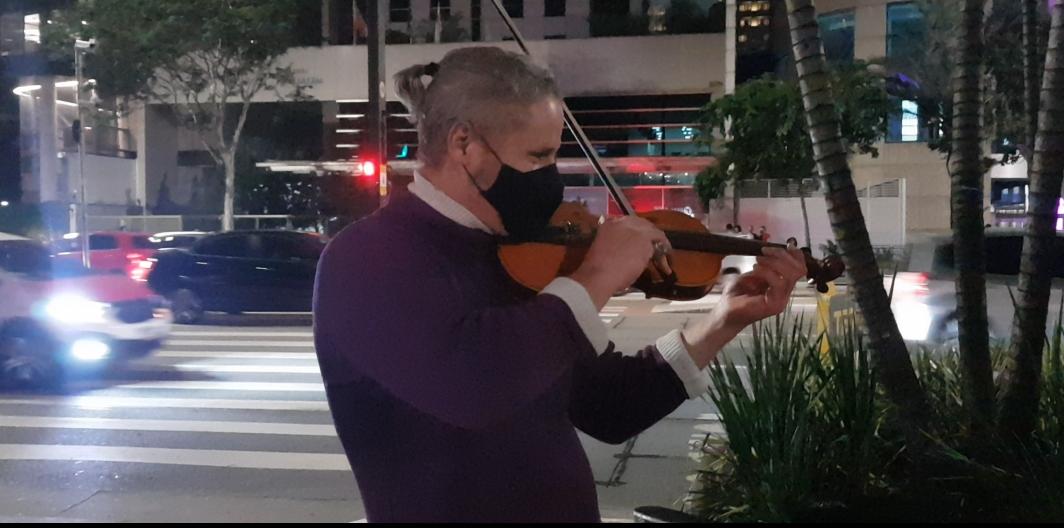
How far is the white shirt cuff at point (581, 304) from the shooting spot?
5.03 ft

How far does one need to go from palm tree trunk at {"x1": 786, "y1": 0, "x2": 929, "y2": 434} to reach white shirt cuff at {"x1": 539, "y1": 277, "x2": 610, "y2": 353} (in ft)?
9.03

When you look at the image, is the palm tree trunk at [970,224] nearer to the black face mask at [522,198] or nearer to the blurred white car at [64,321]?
the black face mask at [522,198]

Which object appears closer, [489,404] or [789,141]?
[489,404]

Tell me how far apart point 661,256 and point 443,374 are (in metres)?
0.53

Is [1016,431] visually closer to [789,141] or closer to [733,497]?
[733,497]

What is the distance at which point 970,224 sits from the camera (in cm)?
455

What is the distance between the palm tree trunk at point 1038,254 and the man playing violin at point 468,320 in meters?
3.16

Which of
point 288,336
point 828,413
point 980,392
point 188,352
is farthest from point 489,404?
point 288,336

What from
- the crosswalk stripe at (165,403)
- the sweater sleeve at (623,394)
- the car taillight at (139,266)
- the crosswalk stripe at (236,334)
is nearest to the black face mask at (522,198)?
the sweater sleeve at (623,394)

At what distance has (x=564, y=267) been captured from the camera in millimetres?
1785

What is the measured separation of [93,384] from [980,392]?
8.69 metres

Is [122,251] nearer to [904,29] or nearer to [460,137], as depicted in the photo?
[460,137]

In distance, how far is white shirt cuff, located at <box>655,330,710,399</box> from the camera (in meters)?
2.11

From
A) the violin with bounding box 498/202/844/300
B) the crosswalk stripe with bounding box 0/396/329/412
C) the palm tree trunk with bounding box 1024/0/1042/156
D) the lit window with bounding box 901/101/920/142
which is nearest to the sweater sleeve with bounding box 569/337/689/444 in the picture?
the violin with bounding box 498/202/844/300
